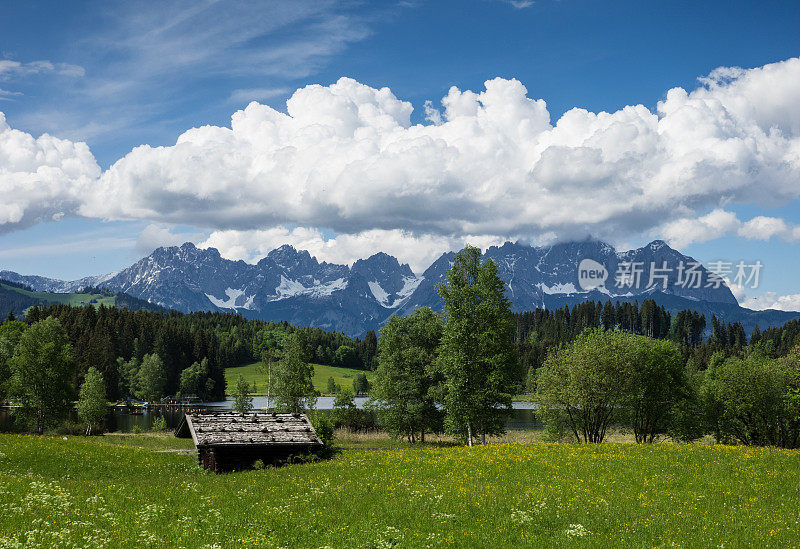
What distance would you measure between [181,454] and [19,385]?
36564mm

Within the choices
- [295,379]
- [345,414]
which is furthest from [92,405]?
[345,414]

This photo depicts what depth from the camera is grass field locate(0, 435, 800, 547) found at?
15.7 metres

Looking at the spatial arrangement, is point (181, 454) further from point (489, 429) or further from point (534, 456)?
point (534, 456)

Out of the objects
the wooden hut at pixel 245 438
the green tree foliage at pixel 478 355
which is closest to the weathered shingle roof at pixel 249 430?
the wooden hut at pixel 245 438

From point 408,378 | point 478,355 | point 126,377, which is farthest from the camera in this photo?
point 126,377

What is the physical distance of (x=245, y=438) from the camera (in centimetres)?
3381

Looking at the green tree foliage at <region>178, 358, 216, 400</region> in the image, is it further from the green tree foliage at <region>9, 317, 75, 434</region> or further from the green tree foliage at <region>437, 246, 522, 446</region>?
the green tree foliage at <region>437, 246, 522, 446</region>

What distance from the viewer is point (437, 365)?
5284 centimetres

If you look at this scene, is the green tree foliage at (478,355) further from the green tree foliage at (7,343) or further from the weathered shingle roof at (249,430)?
the green tree foliage at (7,343)

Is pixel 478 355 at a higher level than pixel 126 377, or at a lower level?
higher

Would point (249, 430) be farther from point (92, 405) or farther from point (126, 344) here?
point (126, 344)

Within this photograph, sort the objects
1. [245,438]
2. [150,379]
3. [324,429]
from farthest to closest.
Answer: [150,379], [324,429], [245,438]

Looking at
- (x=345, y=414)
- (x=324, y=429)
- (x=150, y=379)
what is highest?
(x=324, y=429)

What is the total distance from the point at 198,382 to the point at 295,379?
350 feet
